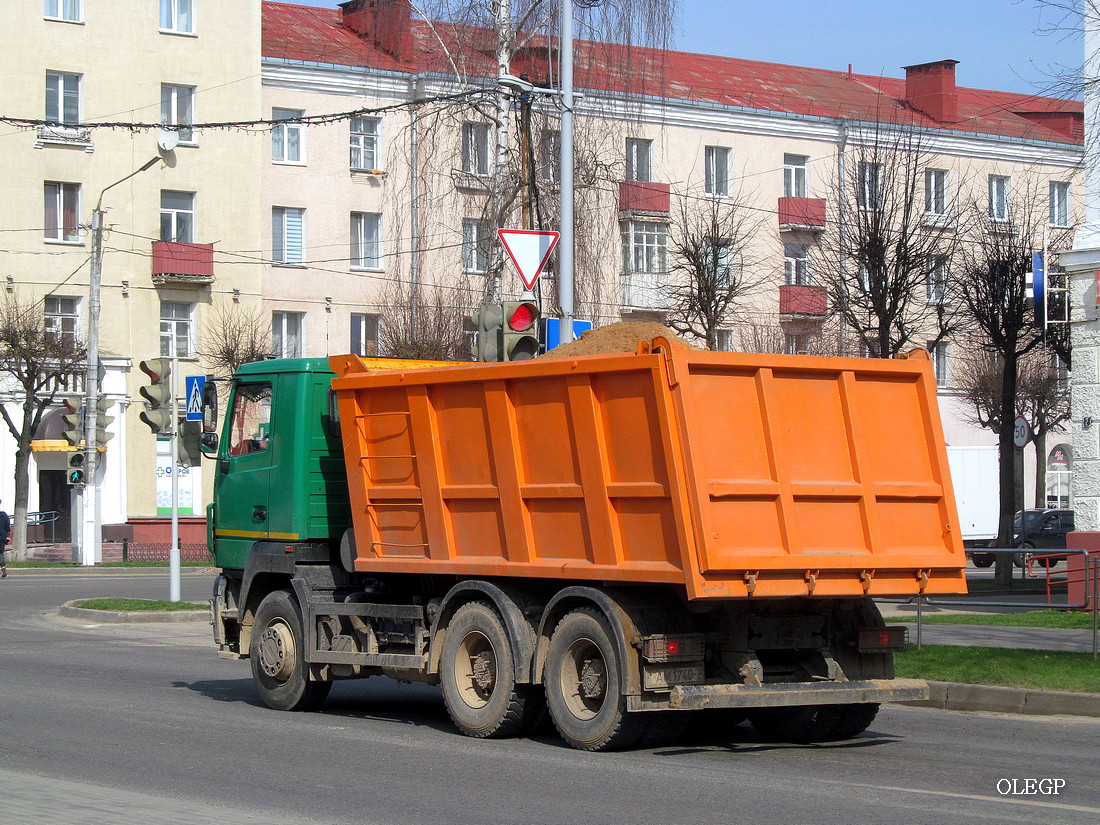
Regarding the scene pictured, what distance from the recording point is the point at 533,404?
34.6ft

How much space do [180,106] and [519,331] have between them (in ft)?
120

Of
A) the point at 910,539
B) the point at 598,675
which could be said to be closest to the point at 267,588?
the point at 598,675

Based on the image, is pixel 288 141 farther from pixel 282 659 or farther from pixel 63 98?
pixel 282 659

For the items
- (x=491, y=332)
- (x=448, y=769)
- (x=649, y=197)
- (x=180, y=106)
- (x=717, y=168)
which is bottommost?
(x=448, y=769)

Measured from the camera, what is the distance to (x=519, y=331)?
14250mm

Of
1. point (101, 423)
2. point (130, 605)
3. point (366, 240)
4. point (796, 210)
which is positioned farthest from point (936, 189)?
point (130, 605)

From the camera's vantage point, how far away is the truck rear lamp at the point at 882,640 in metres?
10.3

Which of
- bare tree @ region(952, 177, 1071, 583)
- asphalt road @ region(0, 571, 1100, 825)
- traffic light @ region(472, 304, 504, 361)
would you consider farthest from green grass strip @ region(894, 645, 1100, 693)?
bare tree @ region(952, 177, 1071, 583)

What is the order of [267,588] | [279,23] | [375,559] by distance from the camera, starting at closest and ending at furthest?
[375,559] < [267,588] < [279,23]

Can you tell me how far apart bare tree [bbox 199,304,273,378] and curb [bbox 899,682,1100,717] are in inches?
1326

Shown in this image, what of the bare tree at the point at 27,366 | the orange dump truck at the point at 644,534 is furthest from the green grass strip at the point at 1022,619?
the bare tree at the point at 27,366

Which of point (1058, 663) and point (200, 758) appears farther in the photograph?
point (1058, 663)

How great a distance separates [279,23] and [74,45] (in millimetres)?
8565

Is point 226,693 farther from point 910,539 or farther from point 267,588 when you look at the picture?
point 910,539
